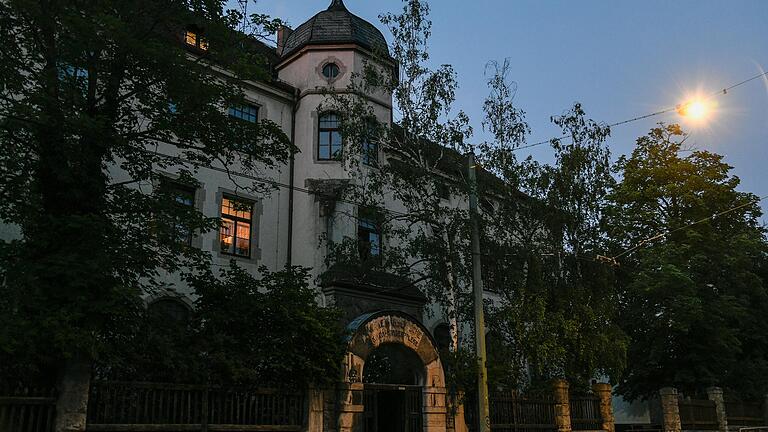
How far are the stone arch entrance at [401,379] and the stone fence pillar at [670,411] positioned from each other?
36.7ft

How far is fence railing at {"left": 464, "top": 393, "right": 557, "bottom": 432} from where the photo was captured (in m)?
17.7

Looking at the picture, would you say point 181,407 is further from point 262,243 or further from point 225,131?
point 262,243

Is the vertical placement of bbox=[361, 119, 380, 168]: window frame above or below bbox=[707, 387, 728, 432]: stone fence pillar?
Answer: above

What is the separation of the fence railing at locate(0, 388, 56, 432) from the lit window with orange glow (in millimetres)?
10035

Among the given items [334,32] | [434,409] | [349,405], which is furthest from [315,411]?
[334,32]

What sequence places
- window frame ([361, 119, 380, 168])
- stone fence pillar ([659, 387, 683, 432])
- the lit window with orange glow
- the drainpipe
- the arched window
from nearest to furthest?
window frame ([361, 119, 380, 168]) < the lit window with orange glow < the drainpipe < the arched window < stone fence pillar ([659, 387, 683, 432])

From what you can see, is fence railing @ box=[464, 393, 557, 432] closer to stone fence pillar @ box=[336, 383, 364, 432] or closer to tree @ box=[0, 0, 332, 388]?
stone fence pillar @ box=[336, 383, 364, 432]

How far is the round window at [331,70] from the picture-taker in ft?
75.9

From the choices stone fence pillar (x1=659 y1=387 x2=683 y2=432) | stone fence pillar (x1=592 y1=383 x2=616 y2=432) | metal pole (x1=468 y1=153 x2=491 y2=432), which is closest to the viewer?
metal pole (x1=468 y1=153 x2=491 y2=432)

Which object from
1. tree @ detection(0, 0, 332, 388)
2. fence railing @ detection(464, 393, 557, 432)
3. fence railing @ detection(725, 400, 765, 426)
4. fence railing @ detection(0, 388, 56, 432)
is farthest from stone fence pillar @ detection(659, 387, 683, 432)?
fence railing @ detection(0, 388, 56, 432)

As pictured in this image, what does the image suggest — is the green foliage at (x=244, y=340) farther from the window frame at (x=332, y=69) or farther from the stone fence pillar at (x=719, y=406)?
the stone fence pillar at (x=719, y=406)

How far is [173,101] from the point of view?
41.3ft

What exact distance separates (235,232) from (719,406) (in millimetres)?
19469

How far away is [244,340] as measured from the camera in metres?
13.2
